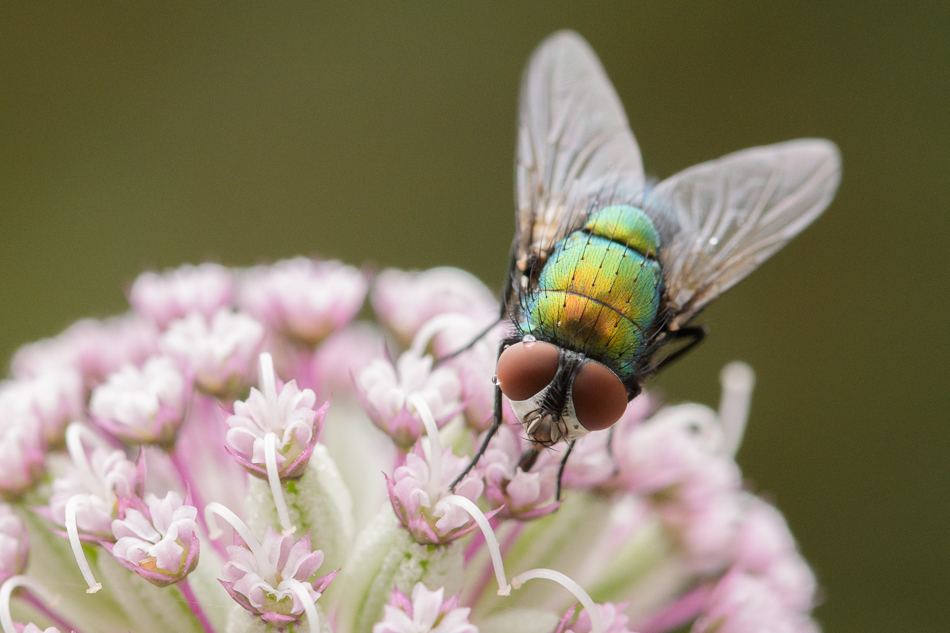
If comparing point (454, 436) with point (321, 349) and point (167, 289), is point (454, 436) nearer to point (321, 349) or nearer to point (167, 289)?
point (321, 349)

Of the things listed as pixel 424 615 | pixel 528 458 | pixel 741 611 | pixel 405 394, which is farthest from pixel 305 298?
pixel 741 611

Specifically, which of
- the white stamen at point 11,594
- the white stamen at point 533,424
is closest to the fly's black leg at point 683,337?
the white stamen at point 533,424

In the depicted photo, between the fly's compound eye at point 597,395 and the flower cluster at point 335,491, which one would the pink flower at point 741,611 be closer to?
the flower cluster at point 335,491

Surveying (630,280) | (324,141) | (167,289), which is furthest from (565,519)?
(324,141)

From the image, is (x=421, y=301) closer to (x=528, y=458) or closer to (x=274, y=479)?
(x=528, y=458)

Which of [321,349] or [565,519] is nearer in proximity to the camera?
[565,519]
